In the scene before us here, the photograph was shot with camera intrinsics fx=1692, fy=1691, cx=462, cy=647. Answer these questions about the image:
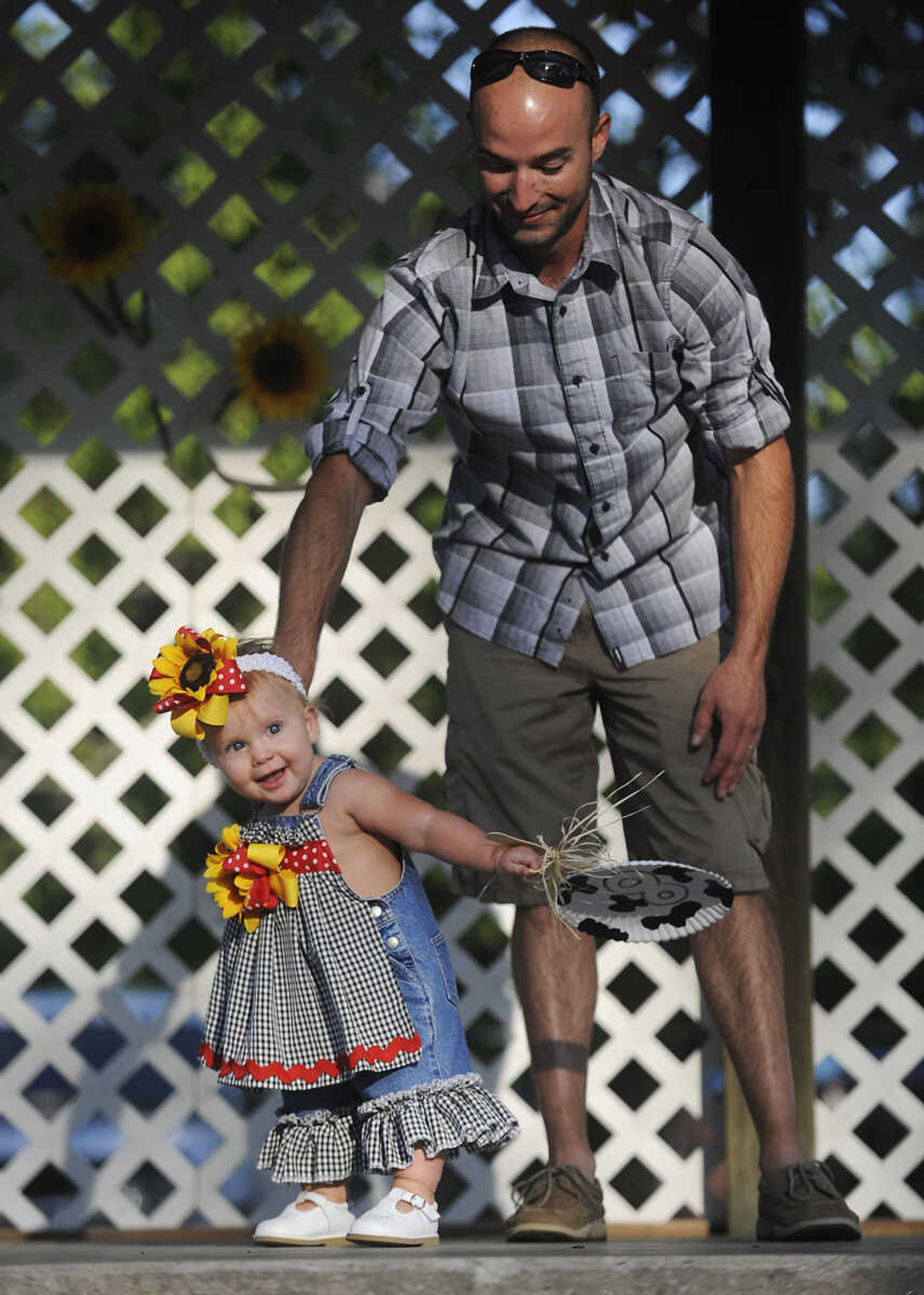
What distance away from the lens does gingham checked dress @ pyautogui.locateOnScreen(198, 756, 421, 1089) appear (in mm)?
2027

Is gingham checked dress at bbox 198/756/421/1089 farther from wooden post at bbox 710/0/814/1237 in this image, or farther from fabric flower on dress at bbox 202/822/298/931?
wooden post at bbox 710/0/814/1237

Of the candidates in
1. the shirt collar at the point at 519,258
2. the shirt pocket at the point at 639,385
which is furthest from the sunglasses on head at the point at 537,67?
the shirt pocket at the point at 639,385

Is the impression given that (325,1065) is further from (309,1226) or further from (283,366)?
(283,366)

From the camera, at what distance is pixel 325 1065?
204cm

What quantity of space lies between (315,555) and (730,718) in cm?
60

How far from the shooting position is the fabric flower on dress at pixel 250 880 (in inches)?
80.6

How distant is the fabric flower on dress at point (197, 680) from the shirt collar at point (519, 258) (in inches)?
23.4

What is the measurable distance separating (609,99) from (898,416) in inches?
32.4

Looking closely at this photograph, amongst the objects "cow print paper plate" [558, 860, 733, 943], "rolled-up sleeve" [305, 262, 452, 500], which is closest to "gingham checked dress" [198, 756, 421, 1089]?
"cow print paper plate" [558, 860, 733, 943]

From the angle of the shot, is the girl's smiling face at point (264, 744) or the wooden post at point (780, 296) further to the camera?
the wooden post at point (780, 296)

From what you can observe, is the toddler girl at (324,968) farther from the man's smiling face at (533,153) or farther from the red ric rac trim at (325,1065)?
the man's smiling face at (533,153)

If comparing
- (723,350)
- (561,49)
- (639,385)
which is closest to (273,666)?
(639,385)

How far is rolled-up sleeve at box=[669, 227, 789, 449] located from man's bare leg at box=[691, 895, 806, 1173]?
25.5 inches

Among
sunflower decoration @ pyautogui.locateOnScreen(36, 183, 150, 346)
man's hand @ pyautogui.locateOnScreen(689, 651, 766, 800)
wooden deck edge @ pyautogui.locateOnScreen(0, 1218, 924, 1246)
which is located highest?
sunflower decoration @ pyautogui.locateOnScreen(36, 183, 150, 346)
